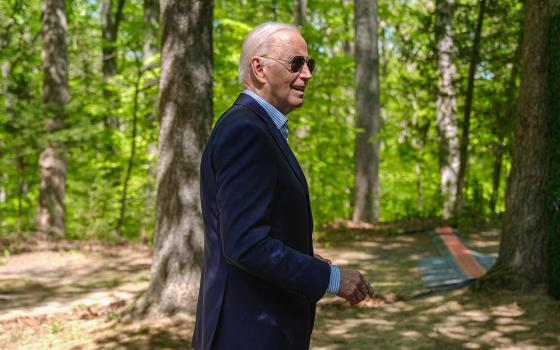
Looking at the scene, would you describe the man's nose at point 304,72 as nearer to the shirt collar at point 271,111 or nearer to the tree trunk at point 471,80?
the shirt collar at point 271,111

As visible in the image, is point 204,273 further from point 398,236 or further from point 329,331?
point 398,236

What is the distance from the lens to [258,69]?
2453 mm

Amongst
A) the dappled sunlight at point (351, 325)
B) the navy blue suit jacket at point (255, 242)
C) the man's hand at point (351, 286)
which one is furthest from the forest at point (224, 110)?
the man's hand at point (351, 286)

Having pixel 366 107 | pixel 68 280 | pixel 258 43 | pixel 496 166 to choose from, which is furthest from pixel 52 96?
pixel 258 43

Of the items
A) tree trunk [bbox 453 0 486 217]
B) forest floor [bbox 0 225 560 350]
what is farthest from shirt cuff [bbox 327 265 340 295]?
tree trunk [bbox 453 0 486 217]

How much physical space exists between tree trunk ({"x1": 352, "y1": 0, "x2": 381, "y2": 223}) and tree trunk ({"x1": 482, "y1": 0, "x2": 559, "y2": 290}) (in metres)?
10.8

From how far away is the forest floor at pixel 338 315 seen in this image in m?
6.64

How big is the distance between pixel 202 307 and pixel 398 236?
1304 centimetres

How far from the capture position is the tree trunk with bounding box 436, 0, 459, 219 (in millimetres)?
17047

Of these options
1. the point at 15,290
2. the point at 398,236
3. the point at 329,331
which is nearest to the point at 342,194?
the point at 398,236

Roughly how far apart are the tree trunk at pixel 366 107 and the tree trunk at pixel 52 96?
825cm

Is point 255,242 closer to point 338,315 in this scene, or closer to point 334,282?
point 334,282

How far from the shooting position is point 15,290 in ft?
33.4

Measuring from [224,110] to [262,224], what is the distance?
13723 mm
